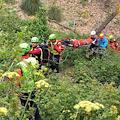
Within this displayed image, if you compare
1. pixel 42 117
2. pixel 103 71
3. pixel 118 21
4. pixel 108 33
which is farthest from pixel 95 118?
pixel 118 21

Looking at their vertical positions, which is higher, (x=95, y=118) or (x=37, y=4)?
(x=37, y=4)

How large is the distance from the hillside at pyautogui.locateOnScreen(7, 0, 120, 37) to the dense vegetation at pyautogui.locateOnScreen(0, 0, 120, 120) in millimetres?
4749

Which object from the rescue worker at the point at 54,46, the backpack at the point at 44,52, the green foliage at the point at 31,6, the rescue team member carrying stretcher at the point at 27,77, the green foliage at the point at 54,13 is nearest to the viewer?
the rescue team member carrying stretcher at the point at 27,77

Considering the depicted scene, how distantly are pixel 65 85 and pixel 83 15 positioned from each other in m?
11.4

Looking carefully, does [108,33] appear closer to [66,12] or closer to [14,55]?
[66,12]

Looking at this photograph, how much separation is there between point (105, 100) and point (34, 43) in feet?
9.55

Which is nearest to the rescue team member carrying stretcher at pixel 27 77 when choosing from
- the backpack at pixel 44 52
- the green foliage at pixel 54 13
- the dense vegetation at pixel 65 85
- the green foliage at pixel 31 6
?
the dense vegetation at pixel 65 85

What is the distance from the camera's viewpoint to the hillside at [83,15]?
45.2 feet

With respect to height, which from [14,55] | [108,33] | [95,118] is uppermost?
[14,55]

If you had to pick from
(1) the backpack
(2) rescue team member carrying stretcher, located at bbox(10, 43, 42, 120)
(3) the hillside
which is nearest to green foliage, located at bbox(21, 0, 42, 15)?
(3) the hillside

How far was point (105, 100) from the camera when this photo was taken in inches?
136

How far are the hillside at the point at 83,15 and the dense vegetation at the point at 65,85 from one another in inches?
187

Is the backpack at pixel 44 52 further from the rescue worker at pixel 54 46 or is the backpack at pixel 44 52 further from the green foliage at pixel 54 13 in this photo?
the green foliage at pixel 54 13

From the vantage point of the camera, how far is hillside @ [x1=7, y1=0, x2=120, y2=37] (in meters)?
13.8
